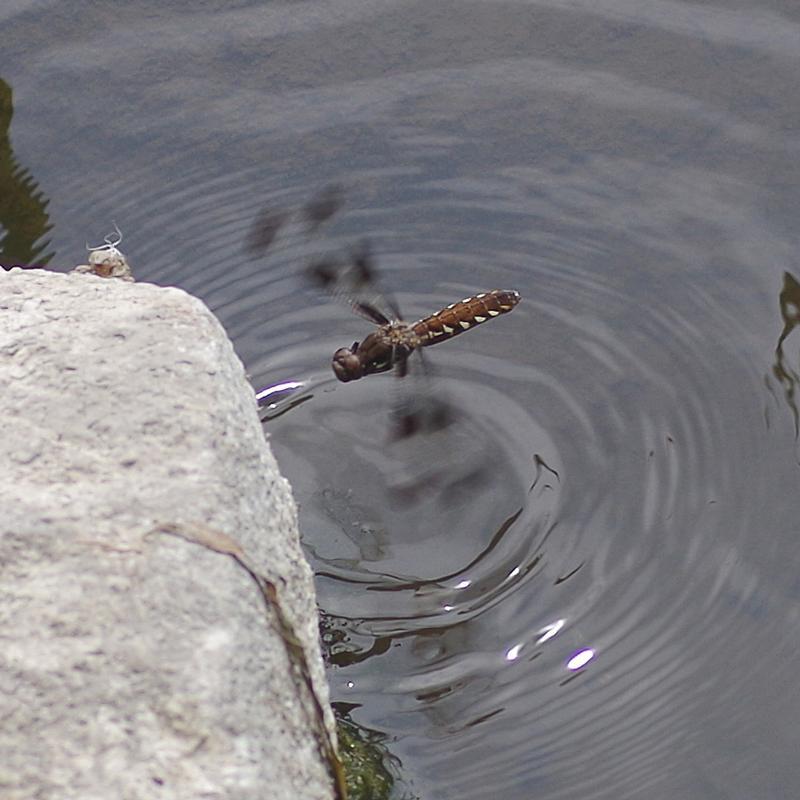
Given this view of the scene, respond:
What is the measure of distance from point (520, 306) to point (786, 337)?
0.75 meters

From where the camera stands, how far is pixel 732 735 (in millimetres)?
3096

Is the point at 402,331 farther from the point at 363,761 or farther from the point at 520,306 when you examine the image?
the point at 363,761

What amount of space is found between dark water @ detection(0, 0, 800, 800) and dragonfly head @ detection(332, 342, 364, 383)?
0.10 meters

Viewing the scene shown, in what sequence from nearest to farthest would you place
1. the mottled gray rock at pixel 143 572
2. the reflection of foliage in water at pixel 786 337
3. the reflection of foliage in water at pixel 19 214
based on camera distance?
the mottled gray rock at pixel 143 572
the reflection of foliage in water at pixel 786 337
the reflection of foliage in water at pixel 19 214

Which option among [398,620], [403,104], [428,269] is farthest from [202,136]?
[398,620]

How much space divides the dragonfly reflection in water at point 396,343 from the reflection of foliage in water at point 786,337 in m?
0.75

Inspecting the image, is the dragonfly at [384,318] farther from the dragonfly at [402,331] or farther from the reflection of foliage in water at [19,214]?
the reflection of foliage in water at [19,214]

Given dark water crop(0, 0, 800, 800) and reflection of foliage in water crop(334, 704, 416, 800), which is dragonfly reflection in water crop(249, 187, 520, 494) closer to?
dark water crop(0, 0, 800, 800)

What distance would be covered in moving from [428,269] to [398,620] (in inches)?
51.2

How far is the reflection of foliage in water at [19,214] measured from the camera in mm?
4309

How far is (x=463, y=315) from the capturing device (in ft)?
12.6

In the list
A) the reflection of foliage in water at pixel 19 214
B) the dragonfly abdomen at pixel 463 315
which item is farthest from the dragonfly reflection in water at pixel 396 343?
the reflection of foliage in water at pixel 19 214

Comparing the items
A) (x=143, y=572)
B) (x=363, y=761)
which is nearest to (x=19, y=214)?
(x=363, y=761)

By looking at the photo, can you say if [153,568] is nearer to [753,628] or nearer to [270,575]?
[270,575]
